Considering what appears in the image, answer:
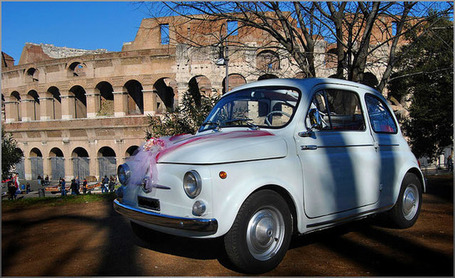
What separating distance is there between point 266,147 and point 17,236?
13.2ft

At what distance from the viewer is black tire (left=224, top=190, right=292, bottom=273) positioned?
3.39m

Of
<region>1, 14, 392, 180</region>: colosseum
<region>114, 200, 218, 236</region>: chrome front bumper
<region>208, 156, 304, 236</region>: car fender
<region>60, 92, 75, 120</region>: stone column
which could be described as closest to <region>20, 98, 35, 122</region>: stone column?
<region>1, 14, 392, 180</region>: colosseum

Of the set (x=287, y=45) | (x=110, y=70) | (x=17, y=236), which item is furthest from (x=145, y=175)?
(x=110, y=70)

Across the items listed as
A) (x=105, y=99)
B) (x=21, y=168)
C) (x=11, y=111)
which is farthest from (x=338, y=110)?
(x=11, y=111)

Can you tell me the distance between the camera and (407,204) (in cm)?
521

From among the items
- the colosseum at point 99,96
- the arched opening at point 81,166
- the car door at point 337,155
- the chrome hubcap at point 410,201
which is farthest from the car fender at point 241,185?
the arched opening at point 81,166

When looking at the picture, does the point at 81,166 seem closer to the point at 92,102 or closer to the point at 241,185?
the point at 92,102

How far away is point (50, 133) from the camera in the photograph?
31.4 m

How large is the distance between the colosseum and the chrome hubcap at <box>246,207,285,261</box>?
23458 mm

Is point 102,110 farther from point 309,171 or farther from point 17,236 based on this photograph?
point 309,171

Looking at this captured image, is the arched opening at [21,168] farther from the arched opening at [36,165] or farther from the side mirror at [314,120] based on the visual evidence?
the side mirror at [314,120]

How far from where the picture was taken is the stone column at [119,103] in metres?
29.6

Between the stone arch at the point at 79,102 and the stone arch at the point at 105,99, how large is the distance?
6.67ft

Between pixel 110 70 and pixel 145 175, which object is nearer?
pixel 145 175
